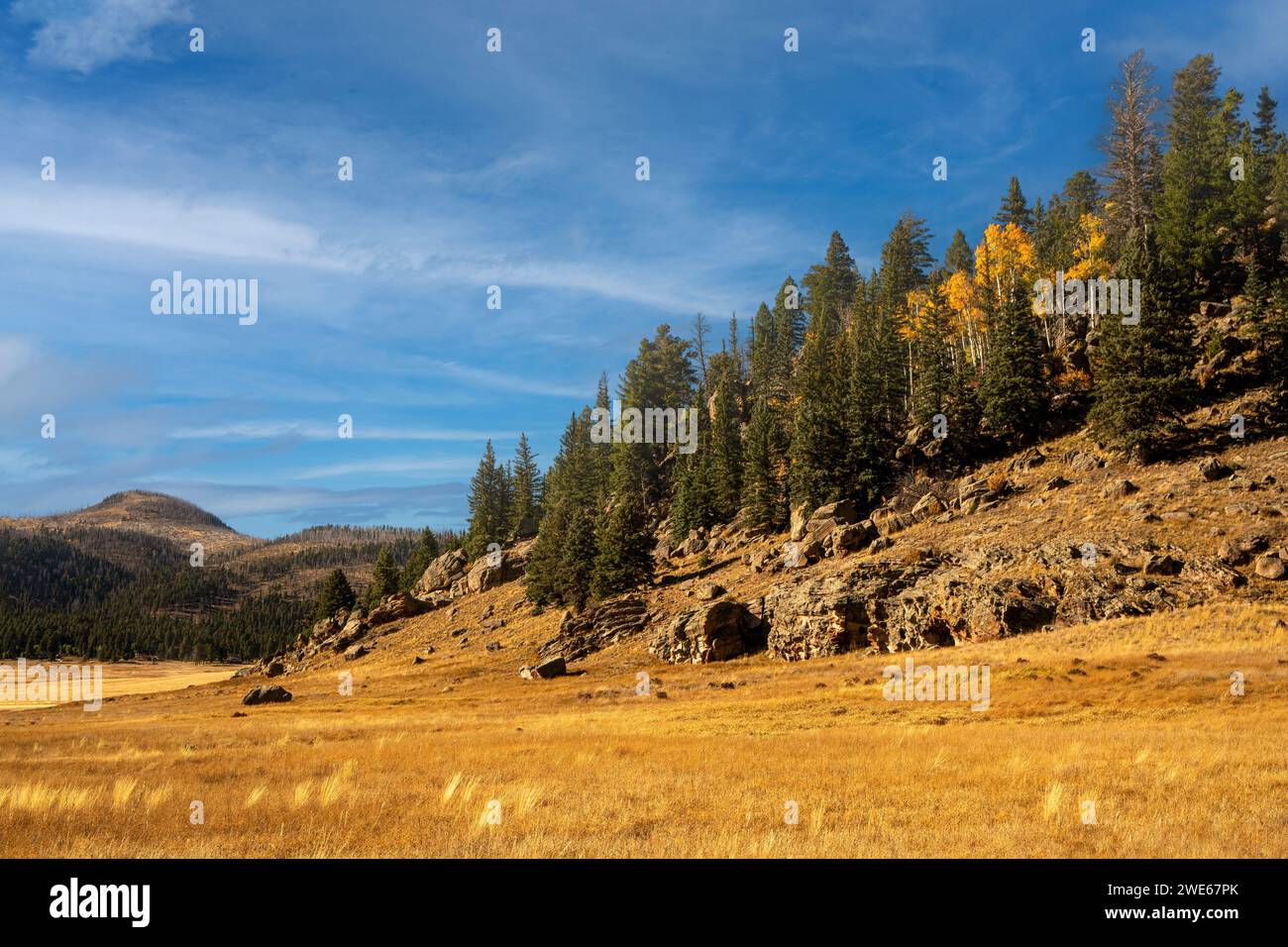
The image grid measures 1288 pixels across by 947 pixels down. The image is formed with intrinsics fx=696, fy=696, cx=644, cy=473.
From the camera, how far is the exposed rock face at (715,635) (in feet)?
159

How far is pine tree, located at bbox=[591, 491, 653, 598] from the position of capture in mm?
66062

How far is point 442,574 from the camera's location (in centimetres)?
10431

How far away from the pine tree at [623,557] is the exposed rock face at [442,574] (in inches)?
1663

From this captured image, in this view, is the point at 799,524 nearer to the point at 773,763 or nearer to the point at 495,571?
the point at 495,571

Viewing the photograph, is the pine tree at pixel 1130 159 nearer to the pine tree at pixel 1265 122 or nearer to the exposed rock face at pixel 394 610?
the pine tree at pixel 1265 122

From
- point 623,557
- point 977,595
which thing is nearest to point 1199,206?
point 977,595

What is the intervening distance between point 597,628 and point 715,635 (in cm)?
1339

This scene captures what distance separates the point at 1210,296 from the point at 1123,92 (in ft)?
73.8

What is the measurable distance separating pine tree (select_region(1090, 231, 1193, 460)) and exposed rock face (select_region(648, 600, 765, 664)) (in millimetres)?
29934

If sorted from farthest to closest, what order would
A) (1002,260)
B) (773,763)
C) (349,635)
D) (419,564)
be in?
(419,564) → (349,635) → (1002,260) → (773,763)

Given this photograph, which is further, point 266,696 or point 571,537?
point 571,537

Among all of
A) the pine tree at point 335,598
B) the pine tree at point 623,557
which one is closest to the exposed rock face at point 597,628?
the pine tree at point 623,557

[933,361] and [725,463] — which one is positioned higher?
[933,361]
